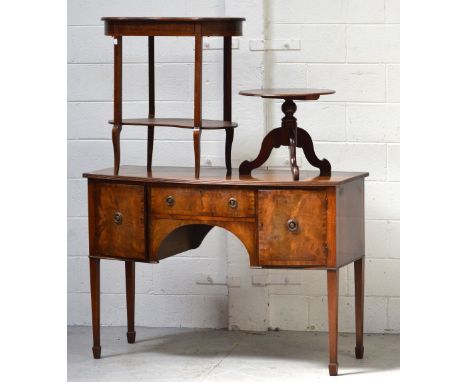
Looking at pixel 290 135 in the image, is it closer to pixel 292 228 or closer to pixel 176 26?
pixel 292 228

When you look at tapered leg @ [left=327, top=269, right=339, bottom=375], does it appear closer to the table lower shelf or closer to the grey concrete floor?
the grey concrete floor

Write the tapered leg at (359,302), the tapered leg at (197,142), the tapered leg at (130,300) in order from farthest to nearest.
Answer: the tapered leg at (130,300) → the tapered leg at (359,302) → the tapered leg at (197,142)

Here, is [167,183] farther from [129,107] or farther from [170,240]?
[129,107]

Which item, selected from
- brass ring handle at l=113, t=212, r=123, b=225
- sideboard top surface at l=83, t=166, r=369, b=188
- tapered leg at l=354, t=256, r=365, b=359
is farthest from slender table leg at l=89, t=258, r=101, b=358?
tapered leg at l=354, t=256, r=365, b=359

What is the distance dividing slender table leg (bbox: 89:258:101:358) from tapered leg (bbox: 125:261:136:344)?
286 mm

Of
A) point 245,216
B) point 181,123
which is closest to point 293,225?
point 245,216

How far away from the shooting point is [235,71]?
4570mm

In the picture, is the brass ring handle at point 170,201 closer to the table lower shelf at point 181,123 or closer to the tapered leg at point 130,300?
the table lower shelf at point 181,123

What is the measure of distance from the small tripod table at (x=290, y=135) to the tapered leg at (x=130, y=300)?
2.83 feet

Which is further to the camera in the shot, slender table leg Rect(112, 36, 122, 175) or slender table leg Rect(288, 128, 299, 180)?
slender table leg Rect(112, 36, 122, 175)

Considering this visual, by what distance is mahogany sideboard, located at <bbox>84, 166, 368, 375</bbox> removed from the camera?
12.1 ft

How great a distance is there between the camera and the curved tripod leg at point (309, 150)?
3885 millimetres

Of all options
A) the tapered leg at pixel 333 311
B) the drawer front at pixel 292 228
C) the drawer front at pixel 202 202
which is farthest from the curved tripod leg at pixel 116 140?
the tapered leg at pixel 333 311
